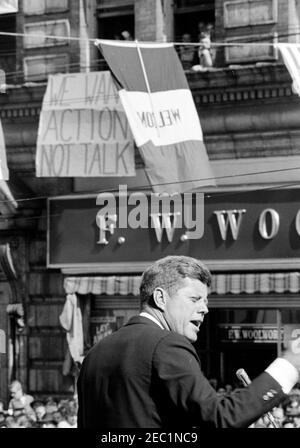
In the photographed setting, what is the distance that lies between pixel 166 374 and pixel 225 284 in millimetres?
13834

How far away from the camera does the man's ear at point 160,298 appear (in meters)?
4.73

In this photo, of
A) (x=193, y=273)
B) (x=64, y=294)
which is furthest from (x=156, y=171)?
(x=193, y=273)

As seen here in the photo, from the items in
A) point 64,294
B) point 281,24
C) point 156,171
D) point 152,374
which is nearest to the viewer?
point 152,374

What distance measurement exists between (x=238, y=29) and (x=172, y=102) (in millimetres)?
2354

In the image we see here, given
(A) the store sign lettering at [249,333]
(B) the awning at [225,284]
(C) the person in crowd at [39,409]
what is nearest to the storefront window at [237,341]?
(A) the store sign lettering at [249,333]

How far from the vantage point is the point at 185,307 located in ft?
15.5

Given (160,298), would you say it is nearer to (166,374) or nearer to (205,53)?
(166,374)

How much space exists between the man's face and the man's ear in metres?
0.01

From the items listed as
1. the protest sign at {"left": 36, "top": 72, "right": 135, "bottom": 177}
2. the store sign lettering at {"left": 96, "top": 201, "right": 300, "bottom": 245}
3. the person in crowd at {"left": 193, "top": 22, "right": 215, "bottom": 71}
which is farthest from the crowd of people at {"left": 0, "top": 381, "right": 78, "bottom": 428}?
the person in crowd at {"left": 193, "top": 22, "right": 215, "bottom": 71}

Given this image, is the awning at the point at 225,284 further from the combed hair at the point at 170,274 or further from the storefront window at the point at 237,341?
the combed hair at the point at 170,274

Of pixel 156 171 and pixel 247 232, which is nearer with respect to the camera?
pixel 156 171

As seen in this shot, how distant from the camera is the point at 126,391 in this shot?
4504 mm

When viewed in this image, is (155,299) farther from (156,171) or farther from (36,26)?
(36,26)

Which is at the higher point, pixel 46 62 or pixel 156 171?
pixel 46 62
